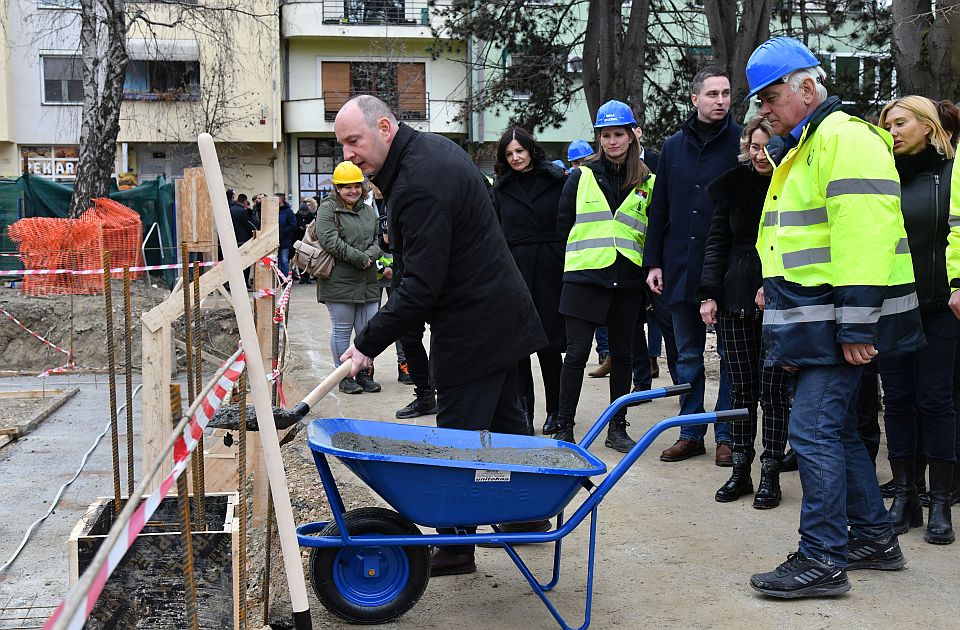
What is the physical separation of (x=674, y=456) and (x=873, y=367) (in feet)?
5.15

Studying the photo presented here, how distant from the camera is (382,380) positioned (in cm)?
1024

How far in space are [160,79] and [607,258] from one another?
33125 mm

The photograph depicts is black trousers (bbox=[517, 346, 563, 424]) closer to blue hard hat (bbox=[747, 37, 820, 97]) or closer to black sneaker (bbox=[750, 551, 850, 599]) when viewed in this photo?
black sneaker (bbox=[750, 551, 850, 599])

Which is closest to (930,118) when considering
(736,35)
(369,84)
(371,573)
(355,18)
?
(371,573)

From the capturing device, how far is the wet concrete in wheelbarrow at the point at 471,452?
4148 millimetres

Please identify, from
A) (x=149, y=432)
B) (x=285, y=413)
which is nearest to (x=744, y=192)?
(x=285, y=413)

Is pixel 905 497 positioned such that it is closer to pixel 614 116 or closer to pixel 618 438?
pixel 618 438

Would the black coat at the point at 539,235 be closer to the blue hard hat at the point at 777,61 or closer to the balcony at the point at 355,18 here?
the blue hard hat at the point at 777,61

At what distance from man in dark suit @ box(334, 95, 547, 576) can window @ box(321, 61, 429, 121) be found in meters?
33.3

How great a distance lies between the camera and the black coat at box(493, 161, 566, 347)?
284 inches

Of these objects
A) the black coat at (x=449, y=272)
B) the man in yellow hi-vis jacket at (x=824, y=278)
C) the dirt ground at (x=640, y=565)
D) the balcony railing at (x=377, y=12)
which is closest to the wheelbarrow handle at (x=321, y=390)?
the black coat at (x=449, y=272)

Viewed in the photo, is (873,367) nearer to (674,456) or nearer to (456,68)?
(674,456)

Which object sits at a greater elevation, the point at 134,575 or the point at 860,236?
the point at 860,236

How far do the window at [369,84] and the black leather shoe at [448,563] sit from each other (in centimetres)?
3342
